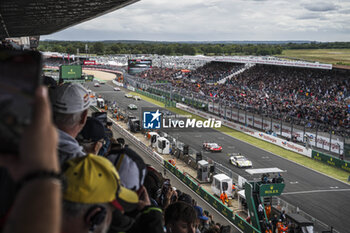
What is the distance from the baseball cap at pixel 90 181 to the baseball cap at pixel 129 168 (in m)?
0.41

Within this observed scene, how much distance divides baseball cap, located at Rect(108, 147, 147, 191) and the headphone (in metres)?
0.47

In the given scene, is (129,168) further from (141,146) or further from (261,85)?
(261,85)

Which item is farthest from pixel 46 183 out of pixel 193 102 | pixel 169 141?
pixel 193 102

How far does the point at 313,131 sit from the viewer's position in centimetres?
2923

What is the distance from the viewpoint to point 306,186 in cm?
2191

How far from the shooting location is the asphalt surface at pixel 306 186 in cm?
1794

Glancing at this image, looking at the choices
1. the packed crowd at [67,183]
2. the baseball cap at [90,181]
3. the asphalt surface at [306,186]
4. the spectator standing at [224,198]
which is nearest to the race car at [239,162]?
the asphalt surface at [306,186]

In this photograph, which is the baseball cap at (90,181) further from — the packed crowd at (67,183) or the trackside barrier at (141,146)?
the trackside barrier at (141,146)

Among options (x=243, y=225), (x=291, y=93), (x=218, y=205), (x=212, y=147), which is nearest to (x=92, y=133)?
(x=243, y=225)

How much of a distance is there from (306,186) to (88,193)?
2213 cm

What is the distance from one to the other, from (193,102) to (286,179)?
26.5 metres

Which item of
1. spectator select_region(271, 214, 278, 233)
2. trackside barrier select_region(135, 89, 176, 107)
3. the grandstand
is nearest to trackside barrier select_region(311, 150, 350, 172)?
the grandstand

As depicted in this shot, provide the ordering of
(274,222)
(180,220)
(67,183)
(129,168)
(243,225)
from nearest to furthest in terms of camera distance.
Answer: (67,183)
(129,168)
(180,220)
(274,222)
(243,225)

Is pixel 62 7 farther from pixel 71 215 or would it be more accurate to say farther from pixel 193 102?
pixel 193 102
